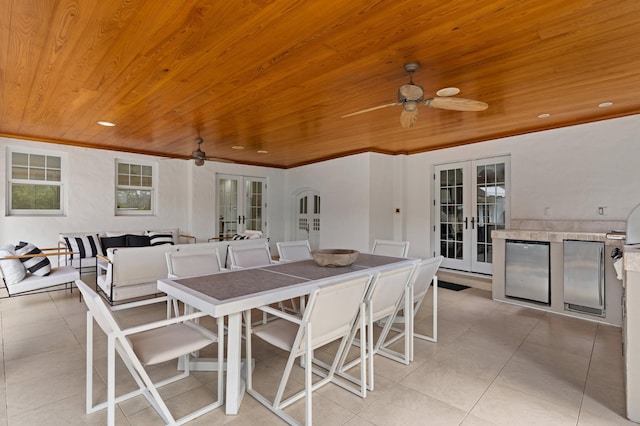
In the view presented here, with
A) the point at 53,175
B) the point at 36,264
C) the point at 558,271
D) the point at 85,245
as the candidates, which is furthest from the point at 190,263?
the point at 53,175

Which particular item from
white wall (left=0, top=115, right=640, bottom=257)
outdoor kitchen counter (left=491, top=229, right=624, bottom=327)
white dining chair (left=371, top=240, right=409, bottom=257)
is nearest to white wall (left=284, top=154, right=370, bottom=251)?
white wall (left=0, top=115, right=640, bottom=257)

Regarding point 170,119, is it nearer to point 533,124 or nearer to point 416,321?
point 416,321

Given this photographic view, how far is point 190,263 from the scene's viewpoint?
303cm

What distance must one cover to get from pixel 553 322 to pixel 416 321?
1589 millimetres

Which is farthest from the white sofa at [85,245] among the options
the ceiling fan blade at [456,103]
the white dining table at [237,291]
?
the ceiling fan blade at [456,103]

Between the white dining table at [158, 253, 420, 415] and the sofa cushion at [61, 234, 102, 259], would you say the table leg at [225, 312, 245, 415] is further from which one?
the sofa cushion at [61, 234, 102, 259]

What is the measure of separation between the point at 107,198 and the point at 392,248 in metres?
5.51

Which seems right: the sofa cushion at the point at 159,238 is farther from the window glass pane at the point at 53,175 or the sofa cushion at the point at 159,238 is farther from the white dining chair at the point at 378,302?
the white dining chair at the point at 378,302

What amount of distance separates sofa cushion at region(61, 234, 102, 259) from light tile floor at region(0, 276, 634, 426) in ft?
6.36

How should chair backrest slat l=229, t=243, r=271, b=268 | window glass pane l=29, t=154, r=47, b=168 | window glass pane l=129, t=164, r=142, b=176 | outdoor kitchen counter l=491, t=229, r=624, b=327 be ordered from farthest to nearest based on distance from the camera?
window glass pane l=129, t=164, r=142, b=176, window glass pane l=29, t=154, r=47, b=168, outdoor kitchen counter l=491, t=229, r=624, b=327, chair backrest slat l=229, t=243, r=271, b=268

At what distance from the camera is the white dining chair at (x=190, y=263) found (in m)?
2.90

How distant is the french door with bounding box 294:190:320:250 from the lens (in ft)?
26.0

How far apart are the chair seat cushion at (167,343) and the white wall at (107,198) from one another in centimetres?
498

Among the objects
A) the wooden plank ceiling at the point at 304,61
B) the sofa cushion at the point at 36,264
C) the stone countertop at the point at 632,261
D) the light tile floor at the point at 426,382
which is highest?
the wooden plank ceiling at the point at 304,61
